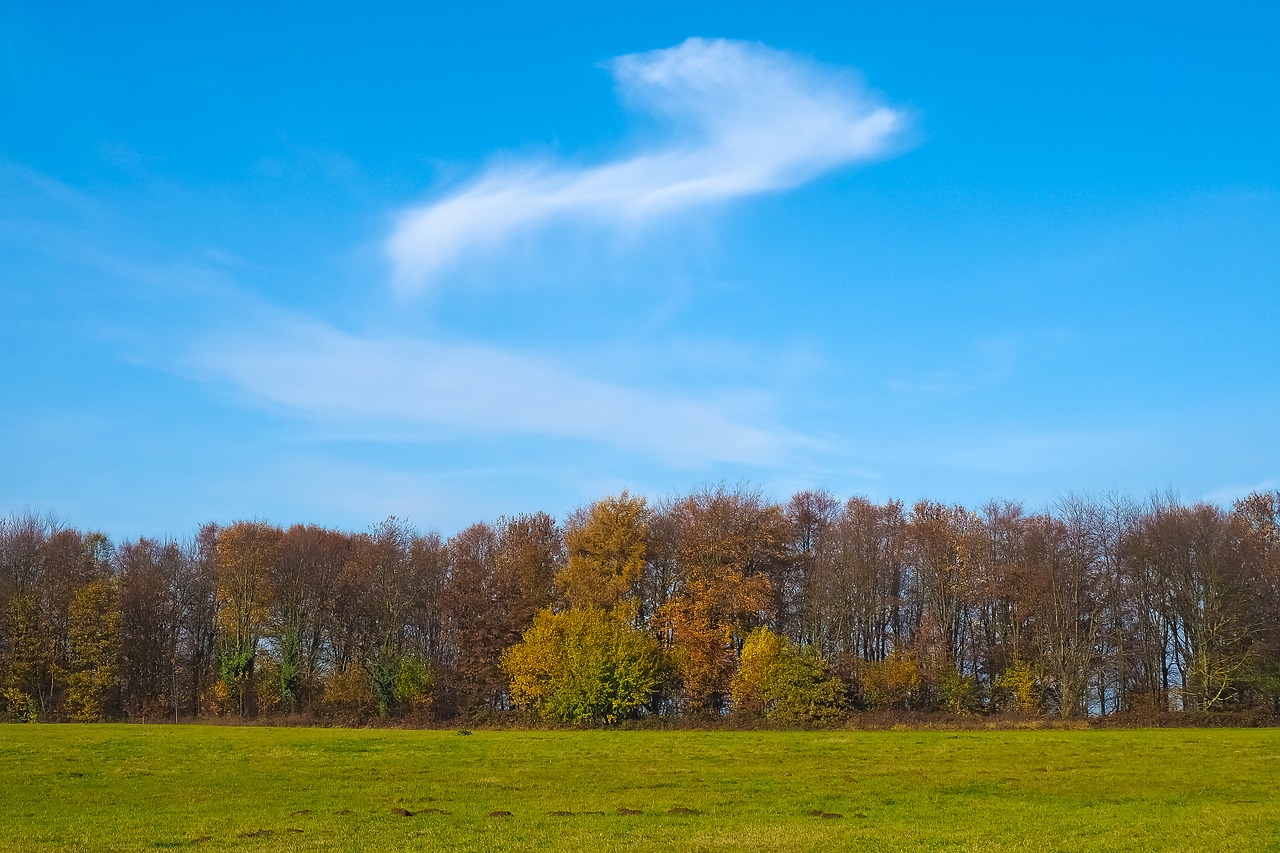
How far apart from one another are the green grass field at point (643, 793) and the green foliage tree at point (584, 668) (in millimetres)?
17646

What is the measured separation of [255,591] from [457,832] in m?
63.4

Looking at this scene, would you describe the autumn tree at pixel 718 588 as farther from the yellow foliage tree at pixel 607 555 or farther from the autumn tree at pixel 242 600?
the autumn tree at pixel 242 600

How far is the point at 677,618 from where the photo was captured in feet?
217

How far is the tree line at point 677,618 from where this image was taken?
62.2 meters

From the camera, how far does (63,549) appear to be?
7650 cm

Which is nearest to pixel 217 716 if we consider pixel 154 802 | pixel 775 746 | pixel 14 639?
pixel 14 639

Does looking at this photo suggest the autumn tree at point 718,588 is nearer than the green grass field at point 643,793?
No

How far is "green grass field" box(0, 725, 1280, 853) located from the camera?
709 inches

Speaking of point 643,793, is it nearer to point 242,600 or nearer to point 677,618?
point 677,618

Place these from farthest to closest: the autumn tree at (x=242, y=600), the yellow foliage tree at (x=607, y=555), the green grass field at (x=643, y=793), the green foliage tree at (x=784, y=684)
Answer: the autumn tree at (x=242, y=600), the yellow foliage tree at (x=607, y=555), the green foliage tree at (x=784, y=684), the green grass field at (x=643, y=793)

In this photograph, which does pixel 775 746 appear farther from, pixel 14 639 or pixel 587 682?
pixel 14 639

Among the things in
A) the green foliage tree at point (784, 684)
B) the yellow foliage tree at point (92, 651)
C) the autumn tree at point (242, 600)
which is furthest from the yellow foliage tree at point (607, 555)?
the yellow foliage tree at point (92, 651)

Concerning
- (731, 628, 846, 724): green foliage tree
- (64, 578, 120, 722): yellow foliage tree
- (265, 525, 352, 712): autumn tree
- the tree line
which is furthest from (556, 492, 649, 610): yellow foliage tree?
(64, 578, 120, 722): yellow foliage tree

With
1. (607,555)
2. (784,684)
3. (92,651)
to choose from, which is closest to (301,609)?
(92,651)
